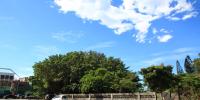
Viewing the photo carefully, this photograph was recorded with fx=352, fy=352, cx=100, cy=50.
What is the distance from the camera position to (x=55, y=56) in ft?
180

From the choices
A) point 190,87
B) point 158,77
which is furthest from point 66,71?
point 158,77

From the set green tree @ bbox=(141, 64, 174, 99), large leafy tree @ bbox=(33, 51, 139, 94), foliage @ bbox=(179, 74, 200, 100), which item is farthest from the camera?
large leafy tree @ bbox=(33, 51, 139, 94)

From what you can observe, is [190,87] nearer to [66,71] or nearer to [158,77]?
[158,77]

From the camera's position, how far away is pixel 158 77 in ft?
101

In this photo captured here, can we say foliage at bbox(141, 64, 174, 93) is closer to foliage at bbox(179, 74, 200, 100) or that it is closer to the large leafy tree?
foliage at bbox(179, 74, 200, 100)

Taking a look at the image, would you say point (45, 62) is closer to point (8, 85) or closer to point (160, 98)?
point (160, 98)

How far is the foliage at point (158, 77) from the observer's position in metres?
30.5

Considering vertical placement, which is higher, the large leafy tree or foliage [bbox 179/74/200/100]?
the large leafy tree

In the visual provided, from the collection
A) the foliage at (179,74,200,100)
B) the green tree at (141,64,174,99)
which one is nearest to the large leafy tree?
the foliage at (179,74,200,100)

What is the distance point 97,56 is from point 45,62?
384 inches

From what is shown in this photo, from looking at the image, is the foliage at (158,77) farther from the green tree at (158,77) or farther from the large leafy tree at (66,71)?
the large leafy tree at (66,71)

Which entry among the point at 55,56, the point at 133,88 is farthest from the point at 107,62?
the point at 133,88

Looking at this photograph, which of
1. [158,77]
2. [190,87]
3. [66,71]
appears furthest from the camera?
[66,71]

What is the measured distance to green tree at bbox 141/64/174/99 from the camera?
100 feet
